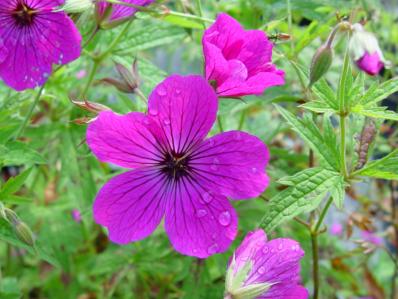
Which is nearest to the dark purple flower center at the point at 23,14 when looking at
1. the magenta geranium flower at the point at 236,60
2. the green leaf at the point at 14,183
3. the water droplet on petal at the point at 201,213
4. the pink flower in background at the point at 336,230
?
the green leaf at the point at 14,183

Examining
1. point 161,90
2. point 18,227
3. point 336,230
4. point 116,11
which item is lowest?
point 336,230

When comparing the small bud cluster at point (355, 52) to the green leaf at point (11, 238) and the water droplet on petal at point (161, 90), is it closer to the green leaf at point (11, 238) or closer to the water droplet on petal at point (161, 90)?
the water droplet on petal at point (161, 90)

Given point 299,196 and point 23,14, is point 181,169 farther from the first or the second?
point 23,14

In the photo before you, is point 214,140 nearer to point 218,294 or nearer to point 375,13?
point 218,294

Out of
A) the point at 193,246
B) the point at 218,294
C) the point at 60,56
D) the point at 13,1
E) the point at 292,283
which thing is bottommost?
the point at 218,294

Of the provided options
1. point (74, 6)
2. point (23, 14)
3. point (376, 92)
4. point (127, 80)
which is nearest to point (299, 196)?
point (376, 92)

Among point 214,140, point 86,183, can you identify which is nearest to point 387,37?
point 86,183
